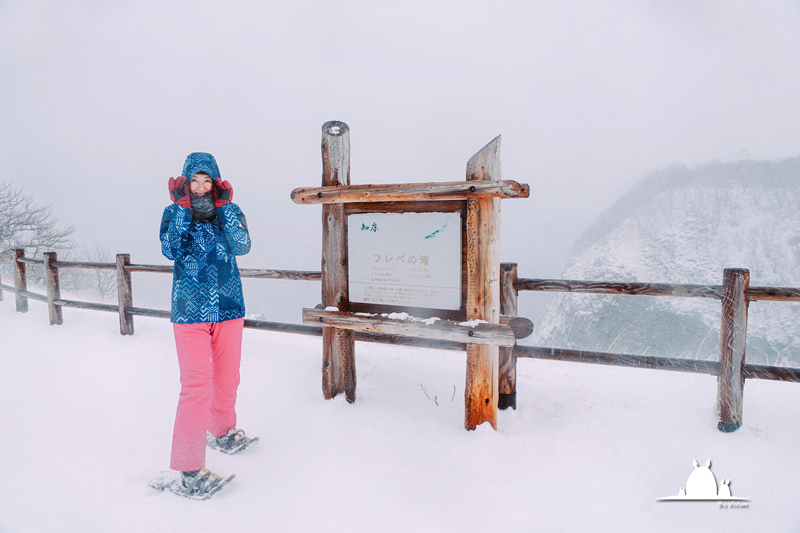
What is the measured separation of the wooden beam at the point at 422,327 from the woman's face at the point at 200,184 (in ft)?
4.19

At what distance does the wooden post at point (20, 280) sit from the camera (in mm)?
6801

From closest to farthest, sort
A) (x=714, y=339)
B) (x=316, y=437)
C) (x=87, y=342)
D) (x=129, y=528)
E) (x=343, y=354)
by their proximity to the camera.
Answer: (x=129, y=528) < (x=316, y=437) < (x=343, y=354) < (x=87, y=342) < (x=714, y=339)

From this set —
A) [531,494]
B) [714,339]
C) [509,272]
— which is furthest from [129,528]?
[714,339]

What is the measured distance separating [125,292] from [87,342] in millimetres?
831

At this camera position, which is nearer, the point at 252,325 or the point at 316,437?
the point at 316,437

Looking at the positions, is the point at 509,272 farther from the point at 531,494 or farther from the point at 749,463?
the point at 749,463

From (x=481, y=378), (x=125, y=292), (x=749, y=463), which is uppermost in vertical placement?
(x=125, y=292)

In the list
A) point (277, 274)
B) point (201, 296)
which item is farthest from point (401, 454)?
point (277, 274)

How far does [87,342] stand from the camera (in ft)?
16.4

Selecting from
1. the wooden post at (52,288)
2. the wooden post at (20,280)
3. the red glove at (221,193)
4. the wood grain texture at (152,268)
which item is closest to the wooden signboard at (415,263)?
the red glove at (221,193)

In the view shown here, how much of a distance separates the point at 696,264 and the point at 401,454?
57.3 ft

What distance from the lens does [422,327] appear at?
8.68 feet

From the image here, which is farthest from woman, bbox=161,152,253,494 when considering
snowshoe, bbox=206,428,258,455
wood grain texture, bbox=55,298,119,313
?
wood grain texture, bbox=55,298,119,313

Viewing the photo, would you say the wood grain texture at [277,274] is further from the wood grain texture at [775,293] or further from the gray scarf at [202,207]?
the wood grain texture at [775,293]
